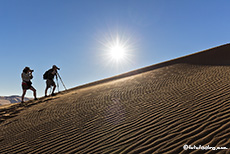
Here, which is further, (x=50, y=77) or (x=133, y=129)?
(x=50, y=77)

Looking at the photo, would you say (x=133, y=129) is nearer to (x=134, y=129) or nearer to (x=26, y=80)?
(x=134, y=129)

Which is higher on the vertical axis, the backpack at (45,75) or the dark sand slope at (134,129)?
the backpack at (45,75)

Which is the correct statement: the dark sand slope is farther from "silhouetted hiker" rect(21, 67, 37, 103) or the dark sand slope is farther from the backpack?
the backpack

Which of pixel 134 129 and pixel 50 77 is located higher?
pixel 50 77

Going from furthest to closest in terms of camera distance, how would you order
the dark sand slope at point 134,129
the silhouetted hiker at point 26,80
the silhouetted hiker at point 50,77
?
the silhouetted hiker at point 50,77
the silhouetted hiker at point 26,80
the dark sand slope at point 134,129

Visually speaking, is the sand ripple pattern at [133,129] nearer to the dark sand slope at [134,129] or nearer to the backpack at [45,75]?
the dark sand slope at [134,129]

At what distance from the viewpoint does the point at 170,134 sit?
3.12 m

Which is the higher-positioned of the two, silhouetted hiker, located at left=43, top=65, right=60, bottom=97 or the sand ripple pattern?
silhouetted hiker, located at left=43, top=65, right=60, bottom=97

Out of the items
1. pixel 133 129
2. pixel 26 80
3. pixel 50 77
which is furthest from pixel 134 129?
pixel 50 77

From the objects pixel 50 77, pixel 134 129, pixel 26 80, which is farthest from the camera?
pixel 50 77

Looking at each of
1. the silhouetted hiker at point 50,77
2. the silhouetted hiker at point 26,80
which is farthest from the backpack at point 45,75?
the silhouetted hiker at point 26,80

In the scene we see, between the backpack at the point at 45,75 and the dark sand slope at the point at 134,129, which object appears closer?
the dark sand slope at the point at 134,129

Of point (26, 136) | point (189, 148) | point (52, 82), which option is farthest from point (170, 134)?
point (52, 82)

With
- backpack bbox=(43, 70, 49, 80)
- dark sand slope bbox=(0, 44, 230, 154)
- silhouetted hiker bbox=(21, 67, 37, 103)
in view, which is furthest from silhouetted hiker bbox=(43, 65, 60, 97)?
dark sand slope bbox=(0, 44, 230, 154)
